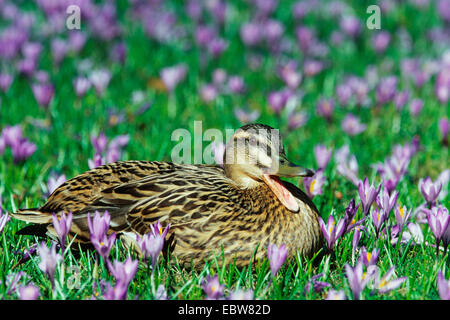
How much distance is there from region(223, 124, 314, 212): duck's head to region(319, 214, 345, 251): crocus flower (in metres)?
0.22

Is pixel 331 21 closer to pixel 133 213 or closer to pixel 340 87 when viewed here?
pixel 340 87

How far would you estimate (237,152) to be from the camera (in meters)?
4.32

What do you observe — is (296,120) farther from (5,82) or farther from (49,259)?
(49,259)

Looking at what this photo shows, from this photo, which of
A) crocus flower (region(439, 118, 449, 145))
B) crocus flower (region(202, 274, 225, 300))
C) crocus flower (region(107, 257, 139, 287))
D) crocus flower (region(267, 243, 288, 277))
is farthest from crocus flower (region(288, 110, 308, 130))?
crocus flower (region(107, 257, 139, 287))

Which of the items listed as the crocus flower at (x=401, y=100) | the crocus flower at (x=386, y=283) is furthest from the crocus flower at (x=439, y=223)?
the crocus flower at (x=401, y=100)

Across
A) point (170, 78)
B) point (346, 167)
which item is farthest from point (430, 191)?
point (170, 78)

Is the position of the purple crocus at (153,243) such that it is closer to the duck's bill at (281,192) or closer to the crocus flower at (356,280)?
the duck's bill at (281,192)

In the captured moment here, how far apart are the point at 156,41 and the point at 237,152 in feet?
17.8

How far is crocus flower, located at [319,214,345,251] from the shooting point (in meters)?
4.01

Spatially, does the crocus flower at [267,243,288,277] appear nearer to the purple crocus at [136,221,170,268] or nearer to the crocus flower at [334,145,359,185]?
the purple crocus at [136,221,170,268]

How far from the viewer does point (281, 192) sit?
4180mm

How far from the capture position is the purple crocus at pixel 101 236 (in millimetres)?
3629

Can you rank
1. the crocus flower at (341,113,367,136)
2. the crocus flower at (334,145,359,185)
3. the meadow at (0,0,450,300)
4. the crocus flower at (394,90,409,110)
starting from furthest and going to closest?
the crocus flower at (394,90,409,110)
the crocus flower at (341,113,367,136)
the crocus flower at (334,145,359,185)
the meadow at (0,0,450,300)
